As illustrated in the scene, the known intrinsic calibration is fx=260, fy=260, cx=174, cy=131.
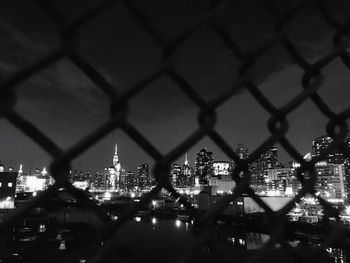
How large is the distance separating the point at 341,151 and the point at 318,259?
1.76ft

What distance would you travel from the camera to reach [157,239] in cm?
5066

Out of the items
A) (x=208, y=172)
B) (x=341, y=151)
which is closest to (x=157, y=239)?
(x=341, y=151)

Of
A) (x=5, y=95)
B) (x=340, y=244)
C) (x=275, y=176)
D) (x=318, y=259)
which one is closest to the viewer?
(x=5, y=95)

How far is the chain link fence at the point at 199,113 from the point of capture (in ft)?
2.08

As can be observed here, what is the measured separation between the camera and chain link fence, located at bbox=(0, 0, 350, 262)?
64 cm

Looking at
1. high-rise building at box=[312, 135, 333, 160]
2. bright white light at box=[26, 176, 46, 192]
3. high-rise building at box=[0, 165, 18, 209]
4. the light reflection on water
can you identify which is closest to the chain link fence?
high-rise building at box=[312, 135, 333, 160]

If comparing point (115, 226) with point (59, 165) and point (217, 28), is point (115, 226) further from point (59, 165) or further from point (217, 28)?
point (217, 28)

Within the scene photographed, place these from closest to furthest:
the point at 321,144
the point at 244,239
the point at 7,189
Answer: the point at 7,189, the point at 244,239, the point at 321,144

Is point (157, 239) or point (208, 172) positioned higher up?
point (208, 172)

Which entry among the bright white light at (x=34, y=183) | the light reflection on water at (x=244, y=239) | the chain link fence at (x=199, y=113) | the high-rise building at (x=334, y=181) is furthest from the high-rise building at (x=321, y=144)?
the bright white light at (x=34, y=183)

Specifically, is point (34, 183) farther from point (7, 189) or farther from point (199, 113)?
point (199, 113)

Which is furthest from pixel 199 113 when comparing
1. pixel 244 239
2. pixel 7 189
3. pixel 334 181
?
pixel 334 181

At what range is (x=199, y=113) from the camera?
33.4 inches

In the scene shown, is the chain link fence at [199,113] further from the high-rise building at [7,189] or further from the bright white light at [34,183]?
the bright white light at [34,183]
